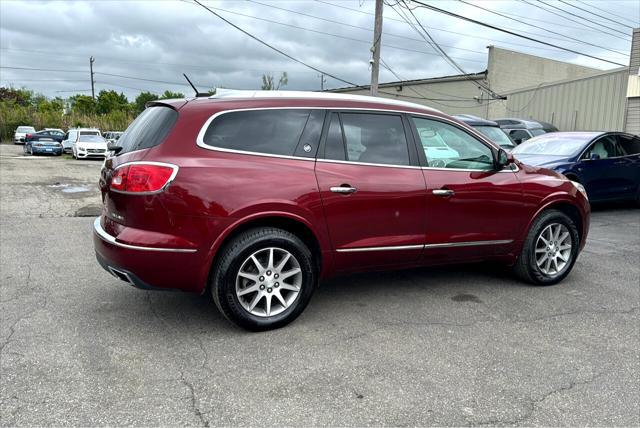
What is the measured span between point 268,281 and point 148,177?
1.14m

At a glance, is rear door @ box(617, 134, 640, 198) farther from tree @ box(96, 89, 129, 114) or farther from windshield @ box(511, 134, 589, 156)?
tree @ box(96, 89, 129, 114)

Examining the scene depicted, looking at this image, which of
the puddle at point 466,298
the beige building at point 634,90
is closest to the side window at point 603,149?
the puddle at point 466,298

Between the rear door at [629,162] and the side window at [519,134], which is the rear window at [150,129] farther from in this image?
the side window at [519,134]

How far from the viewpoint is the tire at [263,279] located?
12.7 feet

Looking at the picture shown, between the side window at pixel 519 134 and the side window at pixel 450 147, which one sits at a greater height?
the side window at pixel 519 134

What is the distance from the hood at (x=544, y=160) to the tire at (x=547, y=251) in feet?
14.1

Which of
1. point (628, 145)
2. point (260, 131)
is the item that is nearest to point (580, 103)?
point (628, 145)

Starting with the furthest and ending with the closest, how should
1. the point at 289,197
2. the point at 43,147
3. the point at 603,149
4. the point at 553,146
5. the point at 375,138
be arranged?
the point at 43,147 → the point at 553,146 → the point at 603,149 → the point at 375,138 → the point at 289,197

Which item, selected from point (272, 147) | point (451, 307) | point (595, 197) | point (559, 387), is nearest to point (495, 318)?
point (451, 307)

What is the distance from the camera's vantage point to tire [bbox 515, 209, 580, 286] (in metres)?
5.27

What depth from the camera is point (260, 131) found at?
4.09m

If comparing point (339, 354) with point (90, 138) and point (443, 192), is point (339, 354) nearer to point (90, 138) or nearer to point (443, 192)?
point (443, 192)

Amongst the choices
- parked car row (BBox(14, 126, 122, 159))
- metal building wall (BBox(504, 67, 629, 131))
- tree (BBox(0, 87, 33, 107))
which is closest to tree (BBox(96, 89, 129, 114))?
tree (BBox(0, 87, 33, 107))

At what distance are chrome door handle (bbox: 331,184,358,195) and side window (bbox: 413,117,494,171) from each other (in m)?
0.86
